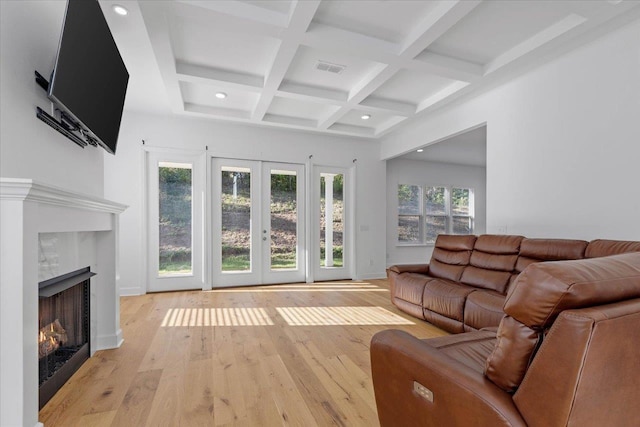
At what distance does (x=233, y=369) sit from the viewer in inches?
89.0

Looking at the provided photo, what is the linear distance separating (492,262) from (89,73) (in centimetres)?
390

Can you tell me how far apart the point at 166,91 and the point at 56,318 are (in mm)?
2872

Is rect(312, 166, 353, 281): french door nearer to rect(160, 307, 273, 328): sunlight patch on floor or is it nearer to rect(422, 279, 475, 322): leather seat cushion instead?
rect(160, 307, 273, 328): sunlight patch on floor

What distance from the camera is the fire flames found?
1.86 m

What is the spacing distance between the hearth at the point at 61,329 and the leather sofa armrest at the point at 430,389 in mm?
1868

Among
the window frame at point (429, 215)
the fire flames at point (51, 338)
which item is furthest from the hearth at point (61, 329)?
the window frame at point (429, 215)

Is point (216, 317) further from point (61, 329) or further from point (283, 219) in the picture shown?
point (283, 219)

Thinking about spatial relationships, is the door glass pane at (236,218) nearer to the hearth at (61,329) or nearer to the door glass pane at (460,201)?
the hearth at (61,329)

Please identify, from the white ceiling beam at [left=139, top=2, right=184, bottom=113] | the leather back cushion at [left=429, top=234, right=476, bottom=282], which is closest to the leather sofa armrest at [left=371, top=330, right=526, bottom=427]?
the leather back cushion at [left=429, top=234, right=476, bottom=282]

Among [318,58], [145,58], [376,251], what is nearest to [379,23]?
[318,58]

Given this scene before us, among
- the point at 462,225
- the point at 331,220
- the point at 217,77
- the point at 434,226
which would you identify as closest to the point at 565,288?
the point at 217,77

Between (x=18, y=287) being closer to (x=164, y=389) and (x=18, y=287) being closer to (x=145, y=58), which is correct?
(x=164, y=389)

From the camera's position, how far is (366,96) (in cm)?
396

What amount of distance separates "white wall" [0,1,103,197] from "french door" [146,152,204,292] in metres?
2.62
